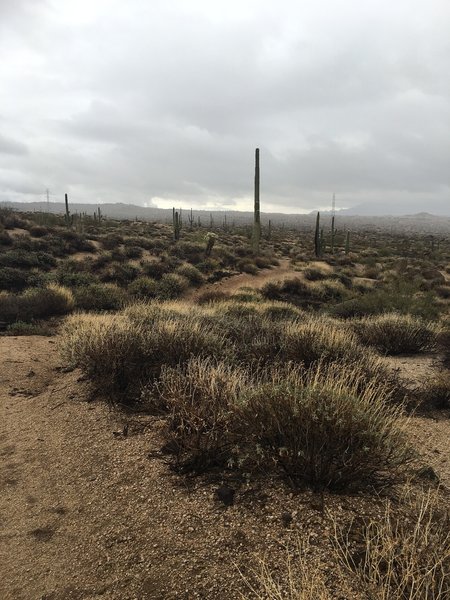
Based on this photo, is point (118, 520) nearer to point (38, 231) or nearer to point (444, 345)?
point (444, 345)

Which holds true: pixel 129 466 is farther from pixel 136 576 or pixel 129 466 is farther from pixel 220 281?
pixel 220 281

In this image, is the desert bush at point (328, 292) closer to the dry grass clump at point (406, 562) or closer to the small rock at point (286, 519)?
the small rock at point (286, 519)

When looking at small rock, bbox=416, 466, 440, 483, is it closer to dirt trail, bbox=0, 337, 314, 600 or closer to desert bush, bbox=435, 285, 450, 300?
dirt trail, bbox=0, 337, 314, 600

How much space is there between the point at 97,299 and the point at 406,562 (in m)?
14.0

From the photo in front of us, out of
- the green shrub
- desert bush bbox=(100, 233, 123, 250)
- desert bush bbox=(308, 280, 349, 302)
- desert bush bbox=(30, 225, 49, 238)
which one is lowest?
desert bush bbox=(308, 280, 349, 302)

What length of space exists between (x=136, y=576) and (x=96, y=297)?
13086 millimetres

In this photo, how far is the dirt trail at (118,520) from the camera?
2.96 meters

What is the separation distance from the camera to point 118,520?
3625 millimetres

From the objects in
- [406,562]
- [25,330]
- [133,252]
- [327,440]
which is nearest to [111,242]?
[133,252]

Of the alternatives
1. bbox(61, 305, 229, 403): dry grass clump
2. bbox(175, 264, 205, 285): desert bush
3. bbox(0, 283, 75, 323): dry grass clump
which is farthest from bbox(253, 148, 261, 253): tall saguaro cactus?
bbox(61, 305, 229, 403): dry grass clump

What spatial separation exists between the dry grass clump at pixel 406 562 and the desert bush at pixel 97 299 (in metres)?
12.8

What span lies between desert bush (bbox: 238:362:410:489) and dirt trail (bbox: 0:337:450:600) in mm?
335

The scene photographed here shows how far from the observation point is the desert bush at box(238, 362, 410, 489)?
357 centimetres

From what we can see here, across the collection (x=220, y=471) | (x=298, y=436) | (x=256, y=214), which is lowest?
(x=220, y=471)
